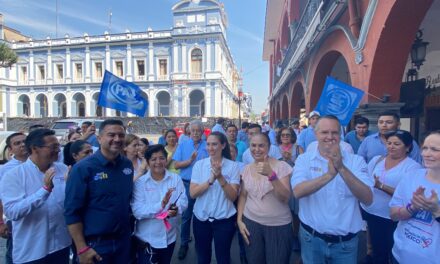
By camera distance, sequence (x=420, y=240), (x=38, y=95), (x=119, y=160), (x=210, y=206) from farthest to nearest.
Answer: (x=38, y=95), (x=210, y=206), (x=119, y=160), (x=420, y=240)

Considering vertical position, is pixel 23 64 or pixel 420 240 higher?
pixel 23 64

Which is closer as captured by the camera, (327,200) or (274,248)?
(327,200)

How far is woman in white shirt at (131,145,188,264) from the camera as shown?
2441 millimetres

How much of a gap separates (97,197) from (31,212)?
25.5 inches

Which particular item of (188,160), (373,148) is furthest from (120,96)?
(373,148)

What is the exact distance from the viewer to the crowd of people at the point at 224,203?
6.49 feet

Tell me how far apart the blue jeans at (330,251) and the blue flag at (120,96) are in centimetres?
472

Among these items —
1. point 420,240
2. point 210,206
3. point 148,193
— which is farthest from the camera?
point 210,206

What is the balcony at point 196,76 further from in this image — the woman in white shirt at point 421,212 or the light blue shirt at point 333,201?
the woman in white shirt at point 421,212

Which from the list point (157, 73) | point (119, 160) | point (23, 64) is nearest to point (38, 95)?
point (23, 64)

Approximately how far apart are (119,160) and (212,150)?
921 mm

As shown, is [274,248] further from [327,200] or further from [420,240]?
[420,240]

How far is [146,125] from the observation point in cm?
3000

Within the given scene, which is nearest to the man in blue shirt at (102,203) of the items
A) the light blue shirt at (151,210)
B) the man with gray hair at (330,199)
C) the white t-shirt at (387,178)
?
the light blue shirt at (151,210)
